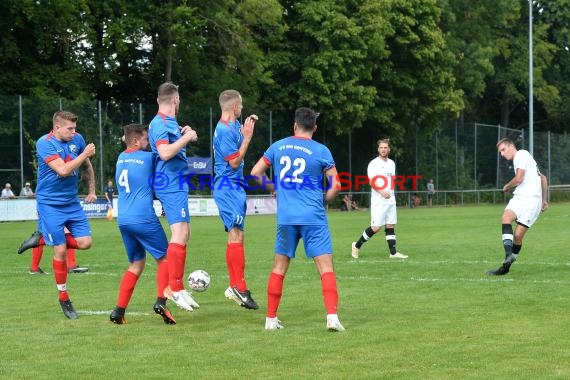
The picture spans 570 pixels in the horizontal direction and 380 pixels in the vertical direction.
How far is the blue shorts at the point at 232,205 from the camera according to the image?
11383 mm

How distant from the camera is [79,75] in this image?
4494 centimetres

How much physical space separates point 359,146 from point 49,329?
43716mm

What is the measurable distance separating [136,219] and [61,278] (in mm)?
1332

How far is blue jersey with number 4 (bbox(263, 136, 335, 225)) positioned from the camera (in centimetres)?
949

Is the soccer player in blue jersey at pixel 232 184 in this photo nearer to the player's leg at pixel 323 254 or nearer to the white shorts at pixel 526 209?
the player's leg at pixel 323 254

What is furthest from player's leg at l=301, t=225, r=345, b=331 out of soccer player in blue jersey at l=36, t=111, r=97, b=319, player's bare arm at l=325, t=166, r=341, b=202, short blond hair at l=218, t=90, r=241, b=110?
soccer player in blue jersey at l=36, t=111, r=97, b=319

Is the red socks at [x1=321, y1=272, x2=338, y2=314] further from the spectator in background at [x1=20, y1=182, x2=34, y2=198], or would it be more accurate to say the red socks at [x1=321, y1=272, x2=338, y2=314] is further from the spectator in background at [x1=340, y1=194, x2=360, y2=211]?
the spectator in background at [x1=340, y1=194, x2=360, y2=211]

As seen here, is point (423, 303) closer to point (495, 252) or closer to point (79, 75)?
point (495, 252)

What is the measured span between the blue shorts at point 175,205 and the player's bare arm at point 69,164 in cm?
92

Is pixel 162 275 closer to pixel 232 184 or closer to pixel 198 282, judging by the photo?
pixel 198 282

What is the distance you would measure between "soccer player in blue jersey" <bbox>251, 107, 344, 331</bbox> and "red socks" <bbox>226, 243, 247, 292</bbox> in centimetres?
181

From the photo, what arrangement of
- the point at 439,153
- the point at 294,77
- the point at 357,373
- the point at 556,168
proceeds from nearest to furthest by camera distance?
the point at 357,373 → the point at 294,77 → the point at 439,153 → the point at 556,168

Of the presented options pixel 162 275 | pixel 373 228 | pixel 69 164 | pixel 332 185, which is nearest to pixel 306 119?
pixel 332 185

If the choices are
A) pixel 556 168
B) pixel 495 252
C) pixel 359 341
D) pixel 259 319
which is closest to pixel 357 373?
pixel 359 341
